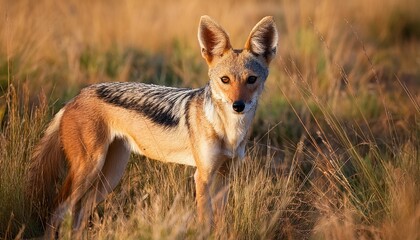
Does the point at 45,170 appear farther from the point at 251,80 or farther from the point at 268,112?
the point at 268,112

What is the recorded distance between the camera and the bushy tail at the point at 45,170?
5.95 meters

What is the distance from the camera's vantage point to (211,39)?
5934 millimetres

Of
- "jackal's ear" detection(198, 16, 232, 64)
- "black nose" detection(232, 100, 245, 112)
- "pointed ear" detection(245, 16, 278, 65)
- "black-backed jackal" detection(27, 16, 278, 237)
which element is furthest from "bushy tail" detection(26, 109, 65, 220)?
"pointed ear" detection(245, 16, 278, 65)

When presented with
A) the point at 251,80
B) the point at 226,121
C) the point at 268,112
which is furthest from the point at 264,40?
the point at 268,112

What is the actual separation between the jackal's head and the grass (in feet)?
0.84

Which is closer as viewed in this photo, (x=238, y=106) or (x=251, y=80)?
(x=238, y=106)

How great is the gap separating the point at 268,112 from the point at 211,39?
10.2 ft

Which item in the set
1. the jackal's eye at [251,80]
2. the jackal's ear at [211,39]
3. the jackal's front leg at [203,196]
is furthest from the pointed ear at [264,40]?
the jackal's front leg at [203,196]

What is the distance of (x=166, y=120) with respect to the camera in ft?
20.0

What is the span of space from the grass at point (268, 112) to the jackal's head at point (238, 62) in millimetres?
255

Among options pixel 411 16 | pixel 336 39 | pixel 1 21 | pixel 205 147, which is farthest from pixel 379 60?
pixel 205 147

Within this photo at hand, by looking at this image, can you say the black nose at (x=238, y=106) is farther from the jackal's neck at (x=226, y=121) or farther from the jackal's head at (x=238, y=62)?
the jackal's neck at (x=226, y=121)

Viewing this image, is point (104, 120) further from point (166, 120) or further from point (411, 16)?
point (411, 16)

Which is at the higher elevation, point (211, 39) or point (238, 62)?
point (211, 39)
